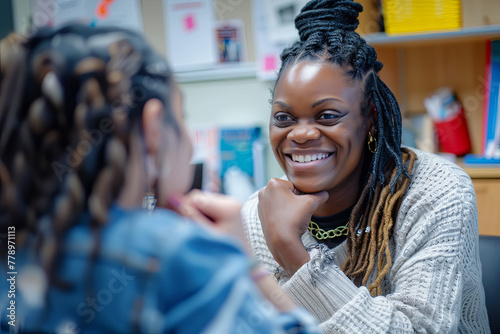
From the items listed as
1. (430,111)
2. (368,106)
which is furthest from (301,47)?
(430,111)

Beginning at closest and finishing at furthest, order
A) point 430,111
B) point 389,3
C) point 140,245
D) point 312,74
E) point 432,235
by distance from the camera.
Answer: point 140,245 < point 432,235 < point 312,74 < point 389,3 < point 430,111

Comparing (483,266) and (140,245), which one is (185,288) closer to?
(140,245)

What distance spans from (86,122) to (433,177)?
2.72ft

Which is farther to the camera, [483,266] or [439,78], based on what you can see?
[439,78]

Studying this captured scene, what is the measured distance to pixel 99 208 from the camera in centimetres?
44

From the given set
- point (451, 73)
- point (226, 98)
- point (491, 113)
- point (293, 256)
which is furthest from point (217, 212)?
point (226, 98)

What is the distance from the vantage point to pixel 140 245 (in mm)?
428

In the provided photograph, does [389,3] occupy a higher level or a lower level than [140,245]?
higher

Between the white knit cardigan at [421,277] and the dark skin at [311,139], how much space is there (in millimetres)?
105

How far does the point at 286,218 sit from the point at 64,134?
2.19 ft

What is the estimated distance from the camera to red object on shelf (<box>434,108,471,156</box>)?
189 centimetres

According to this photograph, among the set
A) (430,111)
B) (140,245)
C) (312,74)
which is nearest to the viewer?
(140,245)

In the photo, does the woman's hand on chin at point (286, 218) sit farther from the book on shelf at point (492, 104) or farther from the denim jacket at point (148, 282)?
the book on shelf at point (492, 104)

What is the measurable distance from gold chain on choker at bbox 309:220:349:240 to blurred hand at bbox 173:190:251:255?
64 cm
